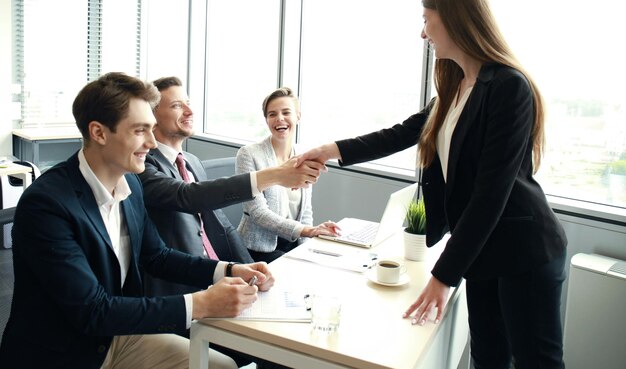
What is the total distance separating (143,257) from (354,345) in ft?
2.80

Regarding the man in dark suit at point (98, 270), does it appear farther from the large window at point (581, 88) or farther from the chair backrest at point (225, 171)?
the large window at point (581, 88)

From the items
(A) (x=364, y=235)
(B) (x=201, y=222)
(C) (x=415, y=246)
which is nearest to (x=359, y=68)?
(A) (x=364, y=235)

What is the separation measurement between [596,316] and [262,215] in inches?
62.5

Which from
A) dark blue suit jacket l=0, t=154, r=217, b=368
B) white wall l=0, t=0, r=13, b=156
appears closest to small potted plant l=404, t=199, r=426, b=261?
dark blue suit jacket l=0, t=154, r=217, b=368

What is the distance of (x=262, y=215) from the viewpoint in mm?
2752

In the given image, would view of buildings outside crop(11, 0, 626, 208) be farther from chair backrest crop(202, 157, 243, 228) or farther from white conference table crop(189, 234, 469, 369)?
chair backrest crop(202, 157, 243, 228)

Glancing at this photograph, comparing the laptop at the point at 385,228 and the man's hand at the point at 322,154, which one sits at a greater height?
the man's hand at the point at 322,154

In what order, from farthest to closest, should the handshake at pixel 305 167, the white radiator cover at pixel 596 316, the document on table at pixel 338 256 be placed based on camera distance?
the white radiator cover at pixel 596 316 < the handshake at pixel 305 167 < the document on table at pixel 338 256

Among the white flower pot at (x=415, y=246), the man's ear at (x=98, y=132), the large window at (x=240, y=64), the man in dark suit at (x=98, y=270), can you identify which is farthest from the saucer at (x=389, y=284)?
the large window at (x=240, y=64)

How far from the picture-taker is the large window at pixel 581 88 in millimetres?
2898

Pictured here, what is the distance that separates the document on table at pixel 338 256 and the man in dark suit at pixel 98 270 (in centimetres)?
33

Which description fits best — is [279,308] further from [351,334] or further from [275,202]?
[275,202]

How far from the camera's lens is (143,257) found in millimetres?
1906

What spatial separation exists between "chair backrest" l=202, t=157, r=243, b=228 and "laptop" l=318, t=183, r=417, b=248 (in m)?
0.73
